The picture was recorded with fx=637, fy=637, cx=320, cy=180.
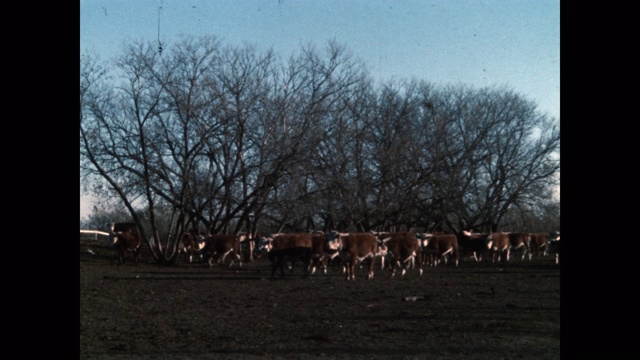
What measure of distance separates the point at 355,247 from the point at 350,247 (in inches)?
8.0

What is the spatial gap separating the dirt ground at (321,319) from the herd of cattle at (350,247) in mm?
2583

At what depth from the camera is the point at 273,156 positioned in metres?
31.5

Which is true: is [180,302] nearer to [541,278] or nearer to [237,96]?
[541,278]

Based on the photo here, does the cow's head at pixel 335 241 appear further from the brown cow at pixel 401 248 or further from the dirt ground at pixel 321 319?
the dirt ground at pixel 321 319

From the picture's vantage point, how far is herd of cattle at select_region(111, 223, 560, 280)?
896 inches

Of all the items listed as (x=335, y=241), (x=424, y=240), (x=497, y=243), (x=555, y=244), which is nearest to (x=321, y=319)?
(x=335, y=241)

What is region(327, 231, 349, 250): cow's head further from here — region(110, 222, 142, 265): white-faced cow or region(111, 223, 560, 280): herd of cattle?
region(110, 222, 142, 265): white-faced cow

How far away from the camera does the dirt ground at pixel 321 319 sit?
859 cm

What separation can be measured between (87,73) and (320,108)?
12.1m

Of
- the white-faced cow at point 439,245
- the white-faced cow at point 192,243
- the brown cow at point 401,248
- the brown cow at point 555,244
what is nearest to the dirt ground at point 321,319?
the brown cow at point 401,248
